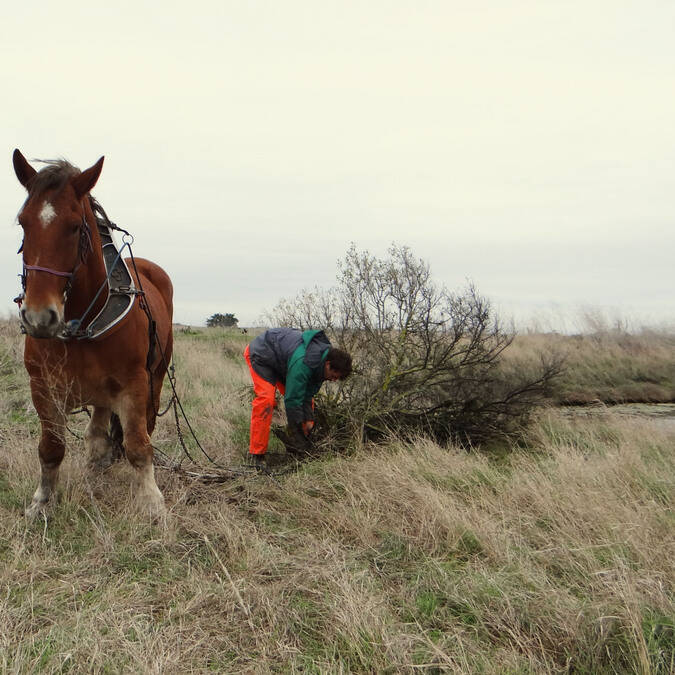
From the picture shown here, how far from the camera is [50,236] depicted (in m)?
2.95

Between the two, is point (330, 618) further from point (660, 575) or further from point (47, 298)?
point (47, 298)

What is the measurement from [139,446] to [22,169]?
1859 mm

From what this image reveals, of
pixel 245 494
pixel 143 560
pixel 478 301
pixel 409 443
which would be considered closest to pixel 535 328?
pixel 478 301

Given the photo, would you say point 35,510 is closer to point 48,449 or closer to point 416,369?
point 48,449

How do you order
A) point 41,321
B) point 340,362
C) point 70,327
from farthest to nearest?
point 340,362 → point 70,327 → point 41,321

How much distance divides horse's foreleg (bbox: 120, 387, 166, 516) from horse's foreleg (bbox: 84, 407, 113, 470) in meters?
0.78

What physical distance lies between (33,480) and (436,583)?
3.04m

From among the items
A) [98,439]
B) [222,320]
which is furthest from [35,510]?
[222,320]

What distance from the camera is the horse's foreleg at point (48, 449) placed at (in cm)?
360

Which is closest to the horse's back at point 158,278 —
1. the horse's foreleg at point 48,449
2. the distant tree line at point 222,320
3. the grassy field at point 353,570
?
the grassy field at point 353,570

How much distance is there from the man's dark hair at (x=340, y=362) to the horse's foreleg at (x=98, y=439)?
1.98 meters

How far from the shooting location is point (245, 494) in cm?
414

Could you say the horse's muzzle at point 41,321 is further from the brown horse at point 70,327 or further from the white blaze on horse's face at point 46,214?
the white blaze on horse's face at point 46,214

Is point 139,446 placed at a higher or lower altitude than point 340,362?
lower
